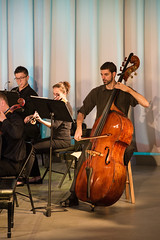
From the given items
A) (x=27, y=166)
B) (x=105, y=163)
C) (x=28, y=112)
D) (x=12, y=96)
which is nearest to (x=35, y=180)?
(x=28, y=112)

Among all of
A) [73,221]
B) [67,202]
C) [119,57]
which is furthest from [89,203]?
[119,57]

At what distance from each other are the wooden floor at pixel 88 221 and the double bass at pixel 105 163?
17 centimetres

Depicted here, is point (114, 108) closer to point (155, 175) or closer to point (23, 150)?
point (23, 150)

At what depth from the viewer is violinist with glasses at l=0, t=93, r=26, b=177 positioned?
3382 mm

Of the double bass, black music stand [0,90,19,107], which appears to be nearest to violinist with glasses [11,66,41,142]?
Answer: black music stand [0,90,19,107]

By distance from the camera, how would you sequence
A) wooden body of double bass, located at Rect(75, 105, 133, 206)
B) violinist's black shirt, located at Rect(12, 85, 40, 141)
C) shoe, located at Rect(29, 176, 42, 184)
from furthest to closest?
→ violinist's black shirt, located at Rect(12, 85, 40, 141), shoe, located at Rect(29, 176, 42, 184), wooden body of double bass, located at Rect(75, 105, 133, 206)

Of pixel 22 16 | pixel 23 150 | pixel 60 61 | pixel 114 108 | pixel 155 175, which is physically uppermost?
pixel 22 16

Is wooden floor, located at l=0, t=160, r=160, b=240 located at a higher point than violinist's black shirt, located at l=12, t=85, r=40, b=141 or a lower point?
lower

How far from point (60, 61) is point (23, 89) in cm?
120

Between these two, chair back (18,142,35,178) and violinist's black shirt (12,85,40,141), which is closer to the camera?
chair back (18,142,35,178)

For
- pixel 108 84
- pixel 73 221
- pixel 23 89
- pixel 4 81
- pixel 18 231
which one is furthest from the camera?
pixel 4 81

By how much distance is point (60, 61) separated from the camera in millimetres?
6098

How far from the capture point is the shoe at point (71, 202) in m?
3.62

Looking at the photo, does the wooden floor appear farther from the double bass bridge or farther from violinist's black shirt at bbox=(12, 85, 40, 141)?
violinist's black shirt at bbox=(12, 85, 40, 141)
